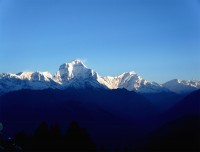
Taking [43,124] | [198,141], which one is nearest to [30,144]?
[43,124]

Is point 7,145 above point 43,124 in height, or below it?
below

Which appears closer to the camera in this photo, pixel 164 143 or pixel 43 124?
pixel 43 124

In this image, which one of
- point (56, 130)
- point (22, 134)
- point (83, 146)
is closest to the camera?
point (83, 146)

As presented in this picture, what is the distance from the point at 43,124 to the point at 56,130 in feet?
5.44

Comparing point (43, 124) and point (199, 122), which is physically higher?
point (199, 122)

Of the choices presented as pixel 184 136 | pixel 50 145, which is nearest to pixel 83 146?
pixel 50 145

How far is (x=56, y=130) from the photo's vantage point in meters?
40.6

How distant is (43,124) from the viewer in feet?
135

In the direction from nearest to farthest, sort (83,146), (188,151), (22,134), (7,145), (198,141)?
(7,145)
(83,146)
(22,134)
(188,151)
(198,141)

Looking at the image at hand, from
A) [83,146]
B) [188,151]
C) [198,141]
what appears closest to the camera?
[83,146]

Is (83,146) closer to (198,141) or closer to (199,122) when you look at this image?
(198,141)

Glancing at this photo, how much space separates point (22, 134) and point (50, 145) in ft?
33.9

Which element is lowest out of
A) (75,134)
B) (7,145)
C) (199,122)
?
(7,145)

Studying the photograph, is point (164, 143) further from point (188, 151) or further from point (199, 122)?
point (199, 122)
